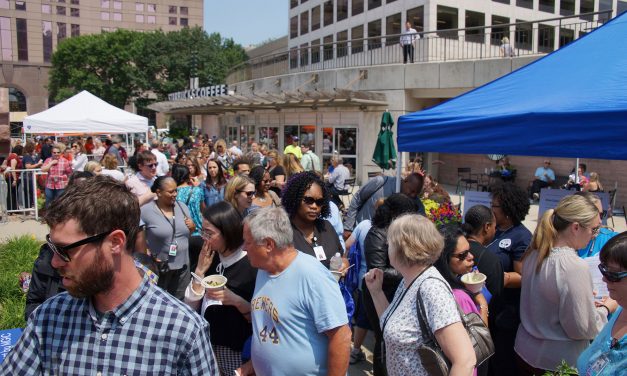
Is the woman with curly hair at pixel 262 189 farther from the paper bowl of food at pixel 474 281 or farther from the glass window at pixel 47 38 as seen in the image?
the glass window at pixel 47 38

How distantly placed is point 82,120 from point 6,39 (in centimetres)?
7641

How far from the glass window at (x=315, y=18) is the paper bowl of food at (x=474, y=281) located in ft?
142

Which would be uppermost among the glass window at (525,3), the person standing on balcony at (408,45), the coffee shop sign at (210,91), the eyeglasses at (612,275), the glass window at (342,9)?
the glass window at (342,9)

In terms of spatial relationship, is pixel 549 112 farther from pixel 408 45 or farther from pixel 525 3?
pixel 525 3

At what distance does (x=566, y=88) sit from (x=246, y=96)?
1964 cm

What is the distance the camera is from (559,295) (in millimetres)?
3111

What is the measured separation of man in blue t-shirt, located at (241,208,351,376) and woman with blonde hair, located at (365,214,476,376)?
0.27 m

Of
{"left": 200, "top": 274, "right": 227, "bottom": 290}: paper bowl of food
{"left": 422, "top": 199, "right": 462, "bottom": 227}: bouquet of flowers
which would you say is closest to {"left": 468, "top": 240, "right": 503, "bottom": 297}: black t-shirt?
{"left": 200, "top": 274, "right": 227, "bottom": 290}: paper bowl of food

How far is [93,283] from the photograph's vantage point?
175 centimetres

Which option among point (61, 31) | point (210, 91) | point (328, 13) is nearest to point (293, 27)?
point (328, 13)

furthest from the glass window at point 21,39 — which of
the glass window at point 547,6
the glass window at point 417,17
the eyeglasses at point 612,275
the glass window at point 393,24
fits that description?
the eyeglasses at point 612,275

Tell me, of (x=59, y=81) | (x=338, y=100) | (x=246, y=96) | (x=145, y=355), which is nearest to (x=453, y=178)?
(x=338, y=100)

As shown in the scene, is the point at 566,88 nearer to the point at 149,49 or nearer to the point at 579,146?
the point at 579,146

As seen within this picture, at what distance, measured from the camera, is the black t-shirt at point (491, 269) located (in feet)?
11.5
